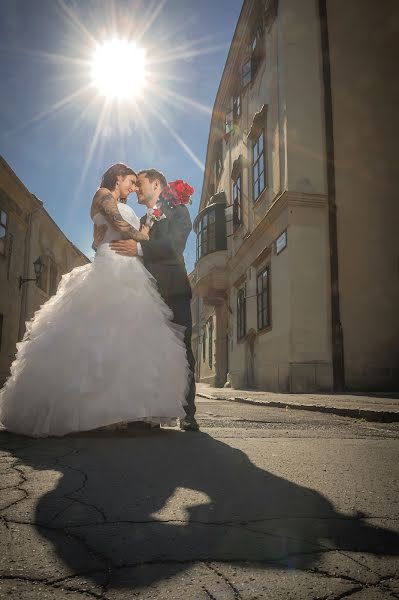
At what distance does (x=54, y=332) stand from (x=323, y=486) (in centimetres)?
211

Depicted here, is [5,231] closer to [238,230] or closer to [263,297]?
[238,230]

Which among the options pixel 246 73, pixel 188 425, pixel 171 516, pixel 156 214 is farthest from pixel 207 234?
pixel 171 516

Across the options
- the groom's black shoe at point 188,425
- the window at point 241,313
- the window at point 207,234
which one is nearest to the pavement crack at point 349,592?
the groom's black shoe at point 188,425

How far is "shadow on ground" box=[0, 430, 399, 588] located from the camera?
1.11 meters

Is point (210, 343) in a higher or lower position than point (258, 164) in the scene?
lower

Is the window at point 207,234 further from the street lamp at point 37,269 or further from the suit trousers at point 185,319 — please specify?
the suit trousers at point 185,319

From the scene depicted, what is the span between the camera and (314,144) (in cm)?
1118

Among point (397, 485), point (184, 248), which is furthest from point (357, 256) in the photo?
point (397, 485)

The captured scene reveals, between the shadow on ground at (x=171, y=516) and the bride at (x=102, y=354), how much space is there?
61 cm

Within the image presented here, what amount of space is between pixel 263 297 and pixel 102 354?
10.2 metres

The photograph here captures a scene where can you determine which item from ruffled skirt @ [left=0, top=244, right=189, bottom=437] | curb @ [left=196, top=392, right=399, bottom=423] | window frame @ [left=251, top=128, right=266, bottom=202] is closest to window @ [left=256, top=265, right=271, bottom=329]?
window frame @ [left=251, top=128, right=266, bottom=202]

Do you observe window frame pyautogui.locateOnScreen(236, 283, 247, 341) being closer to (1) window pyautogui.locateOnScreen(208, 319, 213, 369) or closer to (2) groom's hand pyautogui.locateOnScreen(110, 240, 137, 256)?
(1) window pyautogui.locateOnScreen(208, 319, 213, 369)

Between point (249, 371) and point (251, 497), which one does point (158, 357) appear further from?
point (249, 371)

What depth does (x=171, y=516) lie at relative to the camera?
142cm
